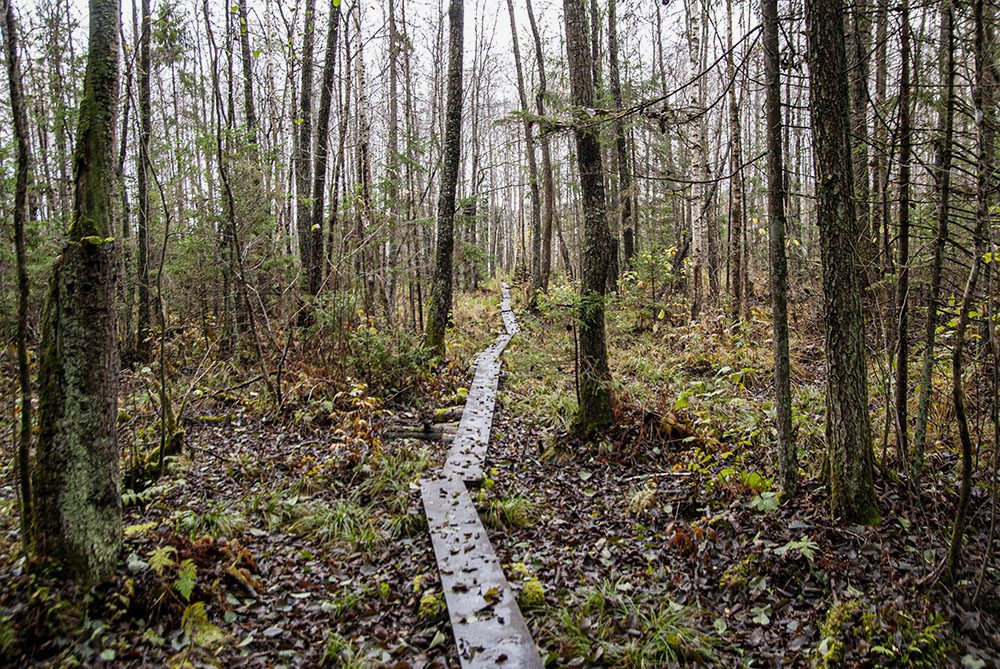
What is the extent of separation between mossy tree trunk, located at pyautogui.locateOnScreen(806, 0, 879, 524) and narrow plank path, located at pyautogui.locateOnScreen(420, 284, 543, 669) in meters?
2.69

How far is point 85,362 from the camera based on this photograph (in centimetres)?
324

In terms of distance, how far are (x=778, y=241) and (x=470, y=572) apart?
3.72 metres

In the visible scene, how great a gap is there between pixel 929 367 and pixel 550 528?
11.1 feet

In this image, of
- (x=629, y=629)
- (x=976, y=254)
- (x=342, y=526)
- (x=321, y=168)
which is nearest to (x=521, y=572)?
(x=629, y=629)

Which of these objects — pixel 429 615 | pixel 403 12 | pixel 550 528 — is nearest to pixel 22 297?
pixel 429 615

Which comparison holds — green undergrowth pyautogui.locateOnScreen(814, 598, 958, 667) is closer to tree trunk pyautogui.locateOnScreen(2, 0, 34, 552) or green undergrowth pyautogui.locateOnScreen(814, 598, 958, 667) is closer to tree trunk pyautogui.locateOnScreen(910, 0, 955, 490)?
tree trunk pyautogui.locateOnScreen(910, 0, 955, 490)

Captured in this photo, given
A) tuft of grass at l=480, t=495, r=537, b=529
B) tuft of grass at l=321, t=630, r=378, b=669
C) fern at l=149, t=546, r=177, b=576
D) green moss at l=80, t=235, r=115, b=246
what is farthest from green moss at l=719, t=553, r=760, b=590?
green moss at l=80, t=235, r=115, b=246

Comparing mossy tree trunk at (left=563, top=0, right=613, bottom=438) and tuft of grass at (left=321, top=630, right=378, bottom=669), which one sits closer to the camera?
tuft of grass at (left=321, top=630, right=378, bottom=669)

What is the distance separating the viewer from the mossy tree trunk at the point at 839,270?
3934 millimetres

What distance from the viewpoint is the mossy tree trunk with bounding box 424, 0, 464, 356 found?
34.2 ft

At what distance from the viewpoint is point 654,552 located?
450 cm

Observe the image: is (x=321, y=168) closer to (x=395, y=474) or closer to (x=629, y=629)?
(x=395, y=474)

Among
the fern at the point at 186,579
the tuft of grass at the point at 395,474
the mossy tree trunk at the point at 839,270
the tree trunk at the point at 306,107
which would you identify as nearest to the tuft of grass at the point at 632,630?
the mossy tree trunk at the point at 839,270

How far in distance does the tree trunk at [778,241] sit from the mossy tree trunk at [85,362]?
478cm
